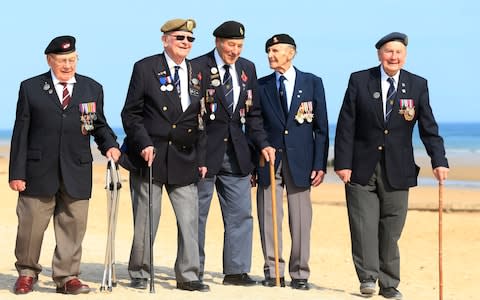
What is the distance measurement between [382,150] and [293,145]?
2.25ft

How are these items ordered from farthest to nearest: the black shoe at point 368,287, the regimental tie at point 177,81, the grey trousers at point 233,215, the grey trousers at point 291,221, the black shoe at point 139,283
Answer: the grey trousers at point 291,221
the grey trousers at point 233,215
the black shoe at point 368,287
the black shoe at point 139,283
the regimental tie at point 177,81

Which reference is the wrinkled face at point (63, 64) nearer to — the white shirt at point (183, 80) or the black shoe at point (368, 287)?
the white shirt at point (183, 80)

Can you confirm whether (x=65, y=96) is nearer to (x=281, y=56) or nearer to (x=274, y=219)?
(x=281, y=56)

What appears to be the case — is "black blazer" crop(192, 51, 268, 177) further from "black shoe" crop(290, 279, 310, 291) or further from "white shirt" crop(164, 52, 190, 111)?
"black shoe" crop(290, 279, 310, 291)

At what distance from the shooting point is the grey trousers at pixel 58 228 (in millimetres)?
7992

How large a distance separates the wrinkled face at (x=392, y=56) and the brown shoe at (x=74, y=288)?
2.80 m

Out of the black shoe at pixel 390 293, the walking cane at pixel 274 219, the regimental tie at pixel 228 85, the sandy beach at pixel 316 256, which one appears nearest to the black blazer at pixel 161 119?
the regimental tie at pixel 228 85

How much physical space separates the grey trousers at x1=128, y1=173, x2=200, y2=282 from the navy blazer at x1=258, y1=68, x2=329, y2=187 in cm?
74

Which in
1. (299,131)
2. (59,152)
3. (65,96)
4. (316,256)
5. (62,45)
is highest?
(62,45)

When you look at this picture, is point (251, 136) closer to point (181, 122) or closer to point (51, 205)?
point (181, 122)

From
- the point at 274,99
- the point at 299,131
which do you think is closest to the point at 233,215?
the point at 299,131

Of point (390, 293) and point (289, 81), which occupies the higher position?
point (289, 81)

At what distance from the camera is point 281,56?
8523mm

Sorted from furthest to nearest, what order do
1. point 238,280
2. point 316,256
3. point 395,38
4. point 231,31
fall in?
point 316,256 < point 238,280 < point 231,31 < point 395,38
